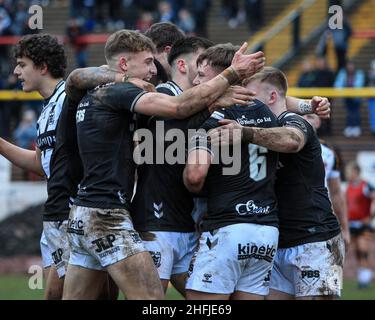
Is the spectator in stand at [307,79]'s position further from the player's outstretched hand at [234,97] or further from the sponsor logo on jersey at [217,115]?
the player's outstretched hand at [234,97]

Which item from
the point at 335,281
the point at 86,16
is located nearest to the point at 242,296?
the point at 335,281

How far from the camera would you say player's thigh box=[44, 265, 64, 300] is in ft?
25.9

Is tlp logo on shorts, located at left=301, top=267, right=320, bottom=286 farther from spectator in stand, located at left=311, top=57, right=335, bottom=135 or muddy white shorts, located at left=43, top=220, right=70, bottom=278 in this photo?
spectator in stand, located at left=311, top=57, right=335, bottom=135

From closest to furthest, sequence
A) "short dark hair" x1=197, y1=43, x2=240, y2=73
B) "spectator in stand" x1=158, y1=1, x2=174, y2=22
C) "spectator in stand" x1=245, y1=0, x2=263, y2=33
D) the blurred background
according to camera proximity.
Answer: "short dark hair" x1=197, y1=43, x2=240, y2=73 < the blurred background < "spectator in stand" x1=158, y1=1, x2=174, y2=22 < "spectator in stand" x1=245, y1=0, x2=263, y2=33

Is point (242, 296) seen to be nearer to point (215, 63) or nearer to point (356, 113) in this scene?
point (215, 63)

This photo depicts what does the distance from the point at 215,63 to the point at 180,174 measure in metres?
0.84

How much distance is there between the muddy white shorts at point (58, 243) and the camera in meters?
7.76

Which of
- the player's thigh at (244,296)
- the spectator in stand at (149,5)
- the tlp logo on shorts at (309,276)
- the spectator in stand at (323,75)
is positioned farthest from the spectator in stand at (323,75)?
the player's thigh at (244,296)

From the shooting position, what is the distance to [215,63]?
705cm

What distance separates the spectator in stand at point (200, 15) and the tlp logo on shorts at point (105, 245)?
585 inches

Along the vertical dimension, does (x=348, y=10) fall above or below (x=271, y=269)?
above

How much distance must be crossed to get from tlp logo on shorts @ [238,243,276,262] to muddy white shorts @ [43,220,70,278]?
1.54 meters

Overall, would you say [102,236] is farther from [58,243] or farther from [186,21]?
[186,21]

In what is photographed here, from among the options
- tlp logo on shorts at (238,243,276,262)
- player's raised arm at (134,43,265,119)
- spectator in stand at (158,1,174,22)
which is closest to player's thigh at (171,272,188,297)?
tlp logo on shorts at (238,243,276,262)
